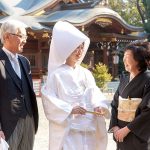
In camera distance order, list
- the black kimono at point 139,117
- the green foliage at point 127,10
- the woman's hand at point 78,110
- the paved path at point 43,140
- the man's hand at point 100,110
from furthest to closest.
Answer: the green foliage at point 127,10 < the paved path at point 43,140 < the man's hand at point 100,110 < the woman's hand at point 78,110 < the black kimono at point 139,117

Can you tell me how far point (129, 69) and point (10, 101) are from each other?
3.42ft

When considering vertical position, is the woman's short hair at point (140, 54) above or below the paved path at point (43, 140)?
above

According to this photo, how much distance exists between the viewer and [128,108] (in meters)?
3.21

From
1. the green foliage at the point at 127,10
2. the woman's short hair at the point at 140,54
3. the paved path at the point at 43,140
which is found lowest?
the paved path at the point at 43,140

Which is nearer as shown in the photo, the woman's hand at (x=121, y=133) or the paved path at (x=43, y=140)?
the woman's hand at (x=121, y=133)

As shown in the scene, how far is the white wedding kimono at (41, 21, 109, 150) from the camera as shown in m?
3.31

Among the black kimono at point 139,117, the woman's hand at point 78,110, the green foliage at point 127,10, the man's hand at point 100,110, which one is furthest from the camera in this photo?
the green foliage at point 127,10

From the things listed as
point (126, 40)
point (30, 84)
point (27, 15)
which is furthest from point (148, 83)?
→ point (126, 40)

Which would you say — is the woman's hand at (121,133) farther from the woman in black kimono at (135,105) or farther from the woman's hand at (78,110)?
the woman's hand at (78,110)

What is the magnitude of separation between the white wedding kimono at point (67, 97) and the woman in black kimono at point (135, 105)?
257 mm

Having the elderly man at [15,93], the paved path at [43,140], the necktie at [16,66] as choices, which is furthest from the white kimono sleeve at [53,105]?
the paved path at [43,140]

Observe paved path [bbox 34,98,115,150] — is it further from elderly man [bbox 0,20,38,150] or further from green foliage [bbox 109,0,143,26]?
green foliage [bbox 109,0,143,26]

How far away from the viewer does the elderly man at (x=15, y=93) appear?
3174mm

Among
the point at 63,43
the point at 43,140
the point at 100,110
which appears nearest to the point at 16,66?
the point at 63,43
